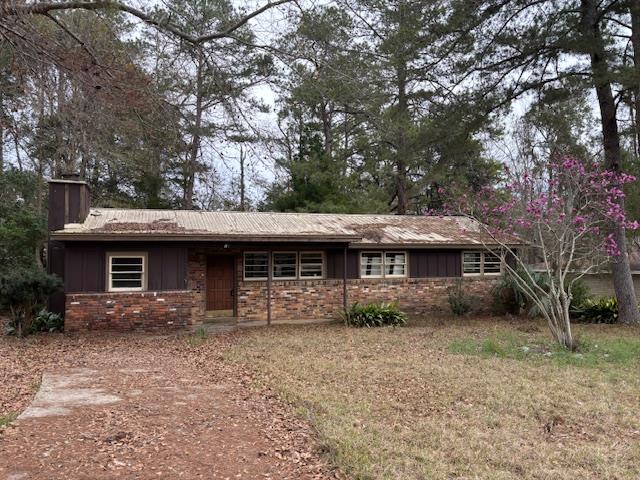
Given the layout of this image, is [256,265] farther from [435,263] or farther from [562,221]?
[562,221]

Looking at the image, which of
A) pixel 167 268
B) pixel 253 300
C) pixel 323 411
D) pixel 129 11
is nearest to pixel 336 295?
pixel 253 300

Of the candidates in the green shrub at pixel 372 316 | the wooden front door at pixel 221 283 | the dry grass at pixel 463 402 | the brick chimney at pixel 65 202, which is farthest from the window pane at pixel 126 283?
the green shrub at pixel 372 316

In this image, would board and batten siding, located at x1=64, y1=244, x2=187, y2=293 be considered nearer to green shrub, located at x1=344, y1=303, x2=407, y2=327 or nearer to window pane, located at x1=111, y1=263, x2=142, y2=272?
window pane, located at x1=111, y1=263, x2=142, y2=272

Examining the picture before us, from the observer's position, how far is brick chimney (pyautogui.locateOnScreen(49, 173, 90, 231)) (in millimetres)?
12117

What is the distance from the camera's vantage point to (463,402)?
19.0 feet

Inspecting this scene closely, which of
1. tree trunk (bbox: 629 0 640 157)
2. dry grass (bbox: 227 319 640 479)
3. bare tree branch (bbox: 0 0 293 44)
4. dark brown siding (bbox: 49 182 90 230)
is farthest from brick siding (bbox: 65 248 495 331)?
bare tree branch (bbox: 0 0 293 44)

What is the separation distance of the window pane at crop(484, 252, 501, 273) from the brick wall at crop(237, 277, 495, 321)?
1.83 ft

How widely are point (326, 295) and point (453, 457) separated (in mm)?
9863

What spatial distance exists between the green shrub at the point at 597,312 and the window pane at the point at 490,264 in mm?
2592

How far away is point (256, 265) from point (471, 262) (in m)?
6.97

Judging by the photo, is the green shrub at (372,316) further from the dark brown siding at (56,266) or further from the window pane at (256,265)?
the dark brown siding at (56,266)

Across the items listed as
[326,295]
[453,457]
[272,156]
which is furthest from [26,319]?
[453,457]

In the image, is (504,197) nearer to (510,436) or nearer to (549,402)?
(549,402)

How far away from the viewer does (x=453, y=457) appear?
4.09 meters
